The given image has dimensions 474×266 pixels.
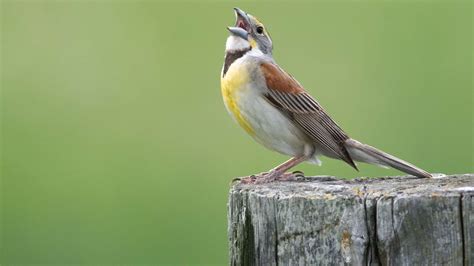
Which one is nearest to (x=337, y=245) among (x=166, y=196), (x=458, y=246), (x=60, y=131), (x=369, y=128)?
(x=458, y=246)

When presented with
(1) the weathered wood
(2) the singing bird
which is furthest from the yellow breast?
(1) the weathered wood

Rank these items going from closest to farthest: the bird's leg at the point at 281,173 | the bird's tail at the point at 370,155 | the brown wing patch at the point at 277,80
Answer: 1. the bird's leg at the point at 281,173
2. the bird's tail at the point at 370,155
3. the brown wing patch at the point at 277,80

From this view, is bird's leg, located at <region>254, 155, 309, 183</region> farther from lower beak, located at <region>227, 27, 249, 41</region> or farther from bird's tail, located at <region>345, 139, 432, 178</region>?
lower beak, located at <region>227, 27, 249, 41</region>

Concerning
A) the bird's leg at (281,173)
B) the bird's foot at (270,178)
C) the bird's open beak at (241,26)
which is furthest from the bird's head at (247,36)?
the bird's foot at (270,178)

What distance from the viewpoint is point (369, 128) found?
10.2m

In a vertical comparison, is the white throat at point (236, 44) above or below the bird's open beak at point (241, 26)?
below

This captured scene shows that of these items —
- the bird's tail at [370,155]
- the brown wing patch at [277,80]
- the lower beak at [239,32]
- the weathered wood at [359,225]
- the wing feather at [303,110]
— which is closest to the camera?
the weathered wood at [359,225]

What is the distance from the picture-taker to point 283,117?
257 inches

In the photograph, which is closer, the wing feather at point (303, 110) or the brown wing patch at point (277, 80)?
the wing feather at point (303, 110)

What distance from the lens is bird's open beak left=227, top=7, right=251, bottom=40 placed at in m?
6.77

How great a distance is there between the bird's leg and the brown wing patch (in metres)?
0.43

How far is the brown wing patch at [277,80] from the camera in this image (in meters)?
6.55

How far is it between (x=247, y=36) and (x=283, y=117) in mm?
643

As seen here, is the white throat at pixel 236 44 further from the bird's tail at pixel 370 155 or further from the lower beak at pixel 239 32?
the bird's tail at pixel 370 155
